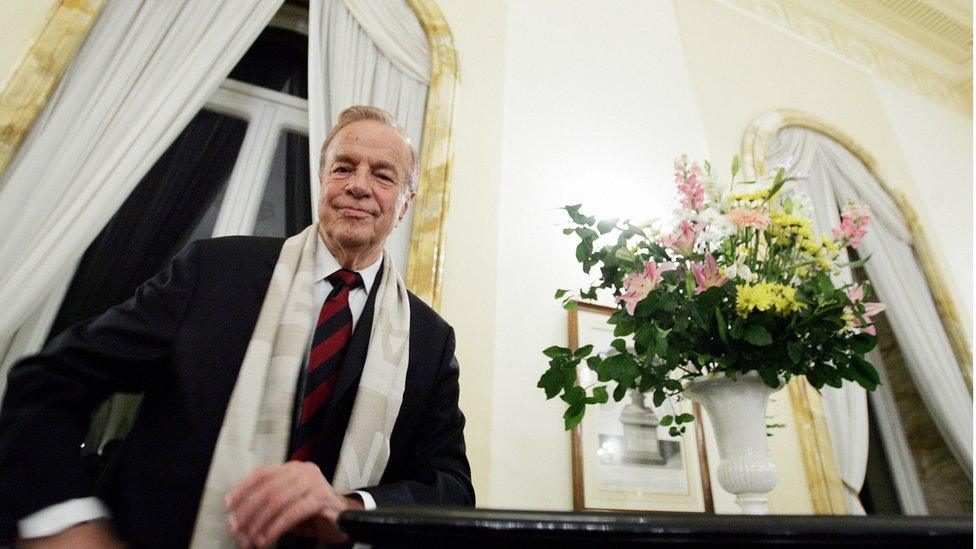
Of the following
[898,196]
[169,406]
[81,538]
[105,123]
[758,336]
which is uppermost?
[898,196]

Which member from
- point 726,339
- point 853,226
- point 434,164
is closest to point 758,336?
point 726,339

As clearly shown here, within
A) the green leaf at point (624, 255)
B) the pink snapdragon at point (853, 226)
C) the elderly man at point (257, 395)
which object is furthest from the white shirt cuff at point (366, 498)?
the pink snapdragon at point (853, 226)

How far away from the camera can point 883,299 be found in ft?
9.91

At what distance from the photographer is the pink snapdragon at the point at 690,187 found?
53.5 inches

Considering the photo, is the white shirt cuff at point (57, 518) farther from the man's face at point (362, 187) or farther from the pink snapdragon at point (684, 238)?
the pink snapdragon at point (684, 238)

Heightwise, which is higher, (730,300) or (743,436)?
(730,300)

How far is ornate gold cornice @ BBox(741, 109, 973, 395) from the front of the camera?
293cm

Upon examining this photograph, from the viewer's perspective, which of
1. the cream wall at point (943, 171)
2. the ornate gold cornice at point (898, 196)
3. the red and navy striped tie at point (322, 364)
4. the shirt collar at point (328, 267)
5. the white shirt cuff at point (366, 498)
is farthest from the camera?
the cream wall at point (943, 171)

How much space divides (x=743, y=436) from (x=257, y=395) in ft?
3.58

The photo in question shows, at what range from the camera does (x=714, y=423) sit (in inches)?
53.9

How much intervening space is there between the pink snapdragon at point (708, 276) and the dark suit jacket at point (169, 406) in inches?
25.4

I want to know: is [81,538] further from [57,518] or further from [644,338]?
[644,338]

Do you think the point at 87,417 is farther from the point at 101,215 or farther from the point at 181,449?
the point at 101,215

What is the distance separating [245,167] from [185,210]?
28 centimetres
